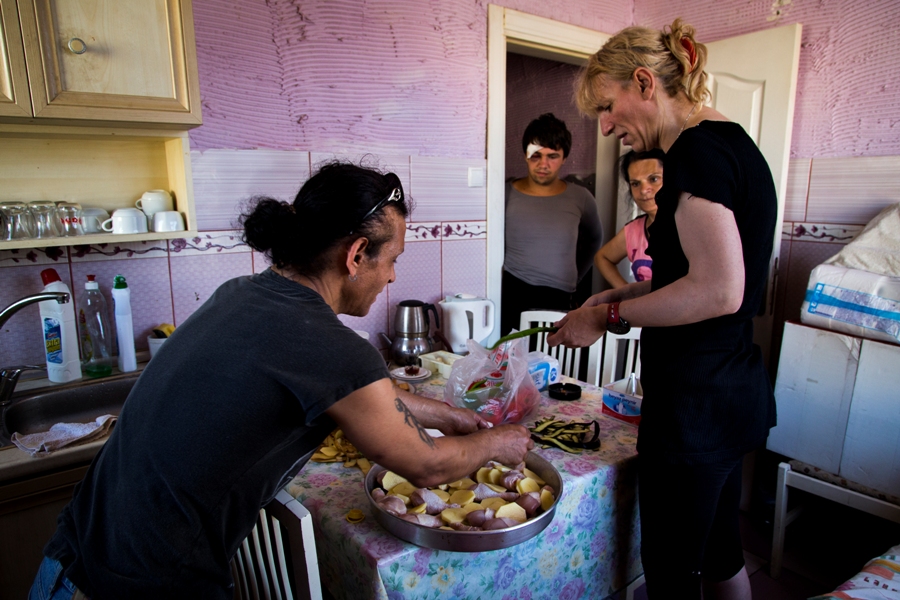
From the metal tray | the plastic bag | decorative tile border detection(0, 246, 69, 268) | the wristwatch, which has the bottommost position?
the metal tray

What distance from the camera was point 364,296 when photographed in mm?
1077

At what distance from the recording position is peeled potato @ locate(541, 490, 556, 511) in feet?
3.67

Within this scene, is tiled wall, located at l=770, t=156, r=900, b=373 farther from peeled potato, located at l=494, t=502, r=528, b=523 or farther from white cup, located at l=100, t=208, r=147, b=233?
white cup, located at l=100, t=208, r=147, b=233

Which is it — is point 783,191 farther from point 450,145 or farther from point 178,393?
point 178,393

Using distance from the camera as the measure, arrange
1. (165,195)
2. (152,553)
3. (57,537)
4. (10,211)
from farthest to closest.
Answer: (165,195)
(10,211)
(57,537)
(152,553)

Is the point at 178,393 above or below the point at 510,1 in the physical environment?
below

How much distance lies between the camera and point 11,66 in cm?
134

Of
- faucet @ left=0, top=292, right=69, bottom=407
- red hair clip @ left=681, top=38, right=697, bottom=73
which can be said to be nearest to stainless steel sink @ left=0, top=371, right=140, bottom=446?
faucet @ left=0, top=292, right=69, bottom=407

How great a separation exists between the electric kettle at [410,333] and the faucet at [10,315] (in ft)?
3.63

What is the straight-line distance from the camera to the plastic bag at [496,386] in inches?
59.6

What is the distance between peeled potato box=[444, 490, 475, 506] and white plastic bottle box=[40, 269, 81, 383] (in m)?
1.28

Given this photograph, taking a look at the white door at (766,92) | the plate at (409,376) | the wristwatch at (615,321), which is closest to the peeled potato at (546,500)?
the wristwatch at (615,321)

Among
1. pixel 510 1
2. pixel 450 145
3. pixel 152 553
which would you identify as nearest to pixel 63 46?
pixel 152 553

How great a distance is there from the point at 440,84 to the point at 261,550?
2.00 meters
